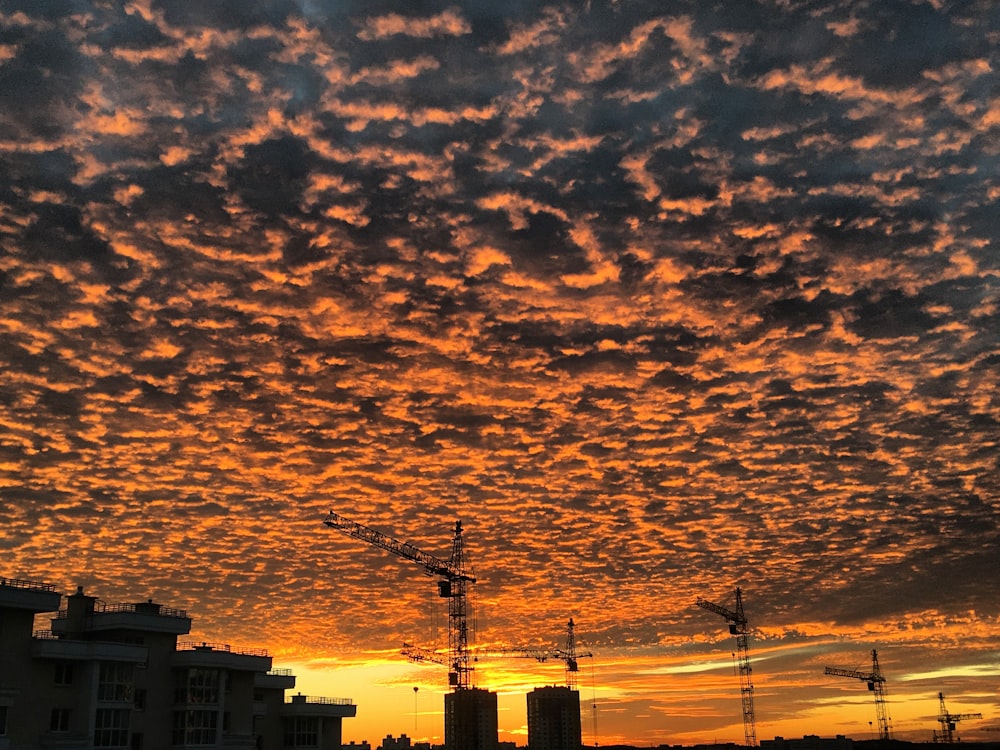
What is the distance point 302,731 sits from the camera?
10431 cm

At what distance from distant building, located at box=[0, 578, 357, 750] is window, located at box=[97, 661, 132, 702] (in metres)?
0.09

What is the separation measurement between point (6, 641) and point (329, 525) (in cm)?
11767

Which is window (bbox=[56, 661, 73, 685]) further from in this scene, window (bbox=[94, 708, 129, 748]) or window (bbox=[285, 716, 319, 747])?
window (bbox=[285, 716, 319, 747])

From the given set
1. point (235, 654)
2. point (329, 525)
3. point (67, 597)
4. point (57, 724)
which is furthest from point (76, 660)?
point (329, 525)

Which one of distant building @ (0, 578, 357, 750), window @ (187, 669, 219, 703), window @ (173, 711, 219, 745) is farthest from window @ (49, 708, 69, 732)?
window @ (187, 669, 219, 703)

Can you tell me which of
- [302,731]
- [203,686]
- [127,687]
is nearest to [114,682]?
[127,687]

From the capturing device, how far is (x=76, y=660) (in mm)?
74375

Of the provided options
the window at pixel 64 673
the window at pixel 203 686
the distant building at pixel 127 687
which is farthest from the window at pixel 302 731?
the window at pixel 64 673

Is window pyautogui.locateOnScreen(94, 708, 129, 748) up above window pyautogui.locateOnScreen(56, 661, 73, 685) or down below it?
below

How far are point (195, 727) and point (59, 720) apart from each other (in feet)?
48.7

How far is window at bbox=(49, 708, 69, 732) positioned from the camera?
2840 inches

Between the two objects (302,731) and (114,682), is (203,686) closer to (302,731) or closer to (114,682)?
(114,682)

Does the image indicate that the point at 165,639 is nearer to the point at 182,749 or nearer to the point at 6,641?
the point at 182,749

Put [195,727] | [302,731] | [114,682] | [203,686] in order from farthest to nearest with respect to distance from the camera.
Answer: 1. [302,731]
2. [203,686]
3. [195,727]
4. [114,682]
